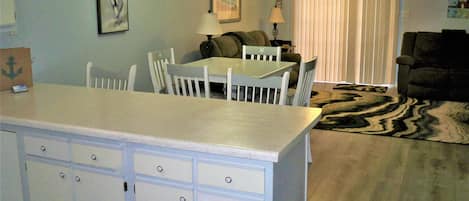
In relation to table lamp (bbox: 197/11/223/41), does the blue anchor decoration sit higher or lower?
lower

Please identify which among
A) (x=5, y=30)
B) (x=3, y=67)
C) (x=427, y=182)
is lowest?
(x=427, y=182)

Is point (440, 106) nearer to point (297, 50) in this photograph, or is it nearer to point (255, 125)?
point (297, 50)

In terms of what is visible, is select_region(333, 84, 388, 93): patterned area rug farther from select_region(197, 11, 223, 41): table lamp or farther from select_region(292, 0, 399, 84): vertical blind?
select_region(197, 11, 223, 41): table lamp

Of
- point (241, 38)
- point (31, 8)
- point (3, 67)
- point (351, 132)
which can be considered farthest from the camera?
point (241, 38)

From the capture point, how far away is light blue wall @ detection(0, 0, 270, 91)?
355cm

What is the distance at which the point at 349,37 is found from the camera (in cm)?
820

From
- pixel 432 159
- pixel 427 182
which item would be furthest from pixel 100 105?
pixel 432 159

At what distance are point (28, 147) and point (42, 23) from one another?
5.60ft

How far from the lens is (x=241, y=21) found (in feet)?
25.2

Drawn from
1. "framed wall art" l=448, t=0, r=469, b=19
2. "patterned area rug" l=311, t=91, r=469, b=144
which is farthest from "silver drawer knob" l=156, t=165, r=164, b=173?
"framed wall art" l=448, t=0, r=469, b=19

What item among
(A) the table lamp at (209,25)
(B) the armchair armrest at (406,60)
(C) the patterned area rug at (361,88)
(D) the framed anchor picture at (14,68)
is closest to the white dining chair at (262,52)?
(A) the table lamp at (209,25)

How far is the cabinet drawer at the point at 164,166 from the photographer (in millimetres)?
1849

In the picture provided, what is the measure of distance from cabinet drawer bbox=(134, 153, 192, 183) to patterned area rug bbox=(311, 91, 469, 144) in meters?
3.59

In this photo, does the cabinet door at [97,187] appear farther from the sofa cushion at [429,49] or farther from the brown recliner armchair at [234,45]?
the sofa cushion at [429,49]
